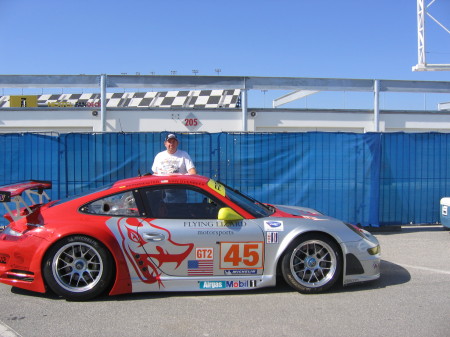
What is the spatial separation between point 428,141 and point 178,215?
5.47 meters

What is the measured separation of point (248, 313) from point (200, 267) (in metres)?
0.67

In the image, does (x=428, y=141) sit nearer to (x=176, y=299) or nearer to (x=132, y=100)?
(x=176, y=299)

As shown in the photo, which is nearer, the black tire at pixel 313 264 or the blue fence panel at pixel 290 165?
the black tire at pixel 313 264

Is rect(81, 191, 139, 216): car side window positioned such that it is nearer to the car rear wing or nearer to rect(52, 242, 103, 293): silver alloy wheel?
rect(52, 242, 103, 293): silver alloy wheel

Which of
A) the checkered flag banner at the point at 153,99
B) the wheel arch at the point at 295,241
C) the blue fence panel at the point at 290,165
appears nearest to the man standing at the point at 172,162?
the blue fence panel at the point at 290,165

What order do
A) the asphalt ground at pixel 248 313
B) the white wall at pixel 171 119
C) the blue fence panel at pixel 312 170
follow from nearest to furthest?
the asphalt ground at pixel 248 313 < the blue fence panel at pixel 312 170 < the white wall at pixel 171 119

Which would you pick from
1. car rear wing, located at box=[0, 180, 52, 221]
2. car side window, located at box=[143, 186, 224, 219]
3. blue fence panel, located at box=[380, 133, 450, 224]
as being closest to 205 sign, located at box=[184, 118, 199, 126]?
blue fence panel, located at box=[380, 133, 450, 224]

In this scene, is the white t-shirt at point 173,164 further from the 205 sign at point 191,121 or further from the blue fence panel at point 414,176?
the 205 sign at point 191,121

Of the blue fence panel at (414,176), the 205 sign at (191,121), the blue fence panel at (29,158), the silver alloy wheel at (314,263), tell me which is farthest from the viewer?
the 205 sign at (191,121)

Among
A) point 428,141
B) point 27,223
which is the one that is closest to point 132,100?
point 428,141

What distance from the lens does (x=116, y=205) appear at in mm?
4398

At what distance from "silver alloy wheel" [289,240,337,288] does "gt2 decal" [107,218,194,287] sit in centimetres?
109

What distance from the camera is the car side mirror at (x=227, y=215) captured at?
425 cm

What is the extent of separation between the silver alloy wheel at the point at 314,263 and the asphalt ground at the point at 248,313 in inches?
6.3
